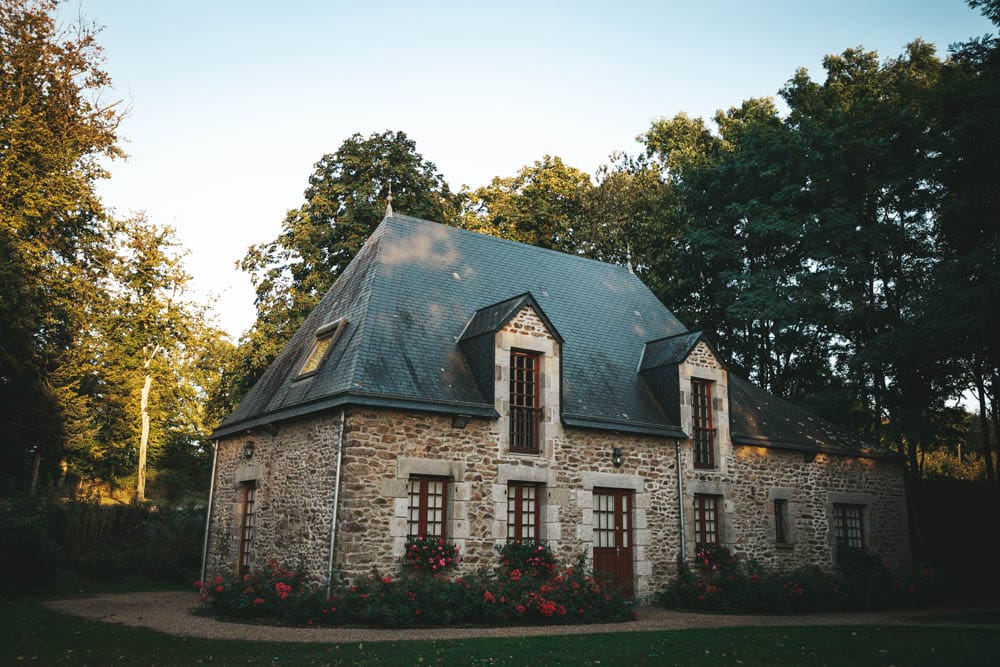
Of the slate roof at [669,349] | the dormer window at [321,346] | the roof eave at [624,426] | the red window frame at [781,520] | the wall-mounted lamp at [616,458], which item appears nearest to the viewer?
the dormer window at [321,346]

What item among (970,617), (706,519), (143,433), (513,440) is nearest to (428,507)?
(513,440)

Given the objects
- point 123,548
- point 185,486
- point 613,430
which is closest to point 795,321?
point 613,430

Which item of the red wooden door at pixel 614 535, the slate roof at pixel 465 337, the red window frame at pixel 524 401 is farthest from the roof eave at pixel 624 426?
the red wooden door at pixel 614 535

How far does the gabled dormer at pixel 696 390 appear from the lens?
51.8 feet

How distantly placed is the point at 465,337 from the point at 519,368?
3.90ft

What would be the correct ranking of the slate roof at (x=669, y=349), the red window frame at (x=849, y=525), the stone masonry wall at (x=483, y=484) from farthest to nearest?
the red window frame at (x=849, y=525) < the slate roof at (x=669, y=349) < the stone masonry wall at (x=483, y=484)

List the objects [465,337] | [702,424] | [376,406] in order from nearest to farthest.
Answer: [376,406] < [465,337] < [702,424]

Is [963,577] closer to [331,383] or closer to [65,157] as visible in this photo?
[331,383]

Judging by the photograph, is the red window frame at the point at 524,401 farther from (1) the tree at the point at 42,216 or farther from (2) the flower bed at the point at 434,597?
(1) the tree at the point at 42,216

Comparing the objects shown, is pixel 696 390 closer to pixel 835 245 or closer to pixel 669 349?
pixel 669 349

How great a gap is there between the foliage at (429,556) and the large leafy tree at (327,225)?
30.7ft

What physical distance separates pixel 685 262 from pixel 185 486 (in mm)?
25475

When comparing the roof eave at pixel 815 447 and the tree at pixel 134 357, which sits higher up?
the tree at pixel 134 357

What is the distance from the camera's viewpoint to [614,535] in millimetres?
14523
